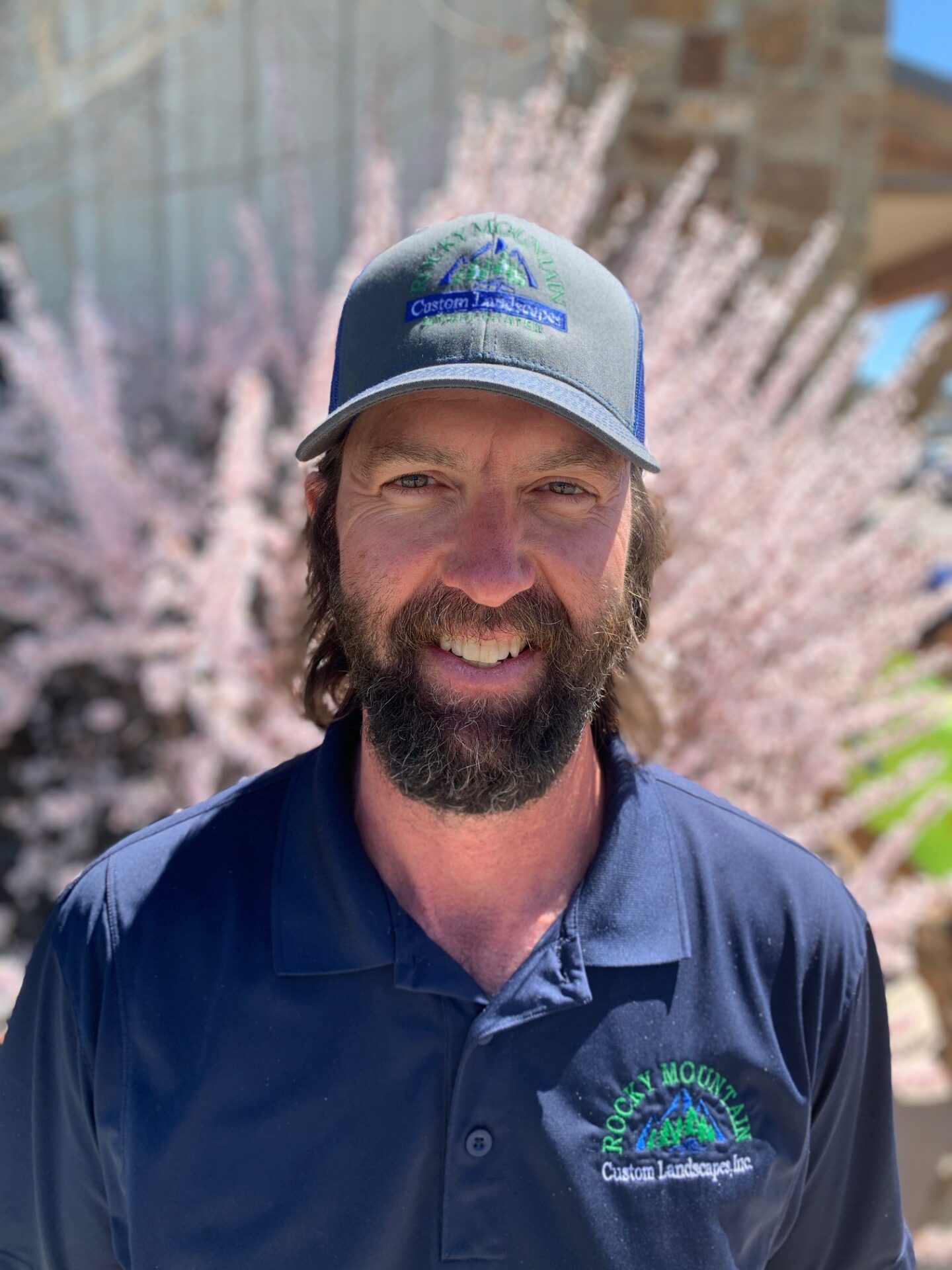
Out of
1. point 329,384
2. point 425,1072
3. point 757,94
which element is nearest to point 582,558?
point 425,1072

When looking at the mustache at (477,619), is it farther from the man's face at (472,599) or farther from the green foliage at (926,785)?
the green foliage at (926,785)

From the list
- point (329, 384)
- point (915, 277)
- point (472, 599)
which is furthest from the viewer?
point (915, 277)

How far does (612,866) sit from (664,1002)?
172 millimetres

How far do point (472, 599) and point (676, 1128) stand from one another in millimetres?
630

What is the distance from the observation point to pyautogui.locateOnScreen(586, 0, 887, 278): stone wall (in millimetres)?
4266

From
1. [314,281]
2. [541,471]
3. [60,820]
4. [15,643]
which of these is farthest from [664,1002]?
[314,281]

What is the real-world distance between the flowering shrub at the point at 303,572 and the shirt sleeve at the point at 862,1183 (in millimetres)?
981

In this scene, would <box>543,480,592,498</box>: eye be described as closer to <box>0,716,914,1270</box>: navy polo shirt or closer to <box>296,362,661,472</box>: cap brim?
<box>296,362,661,472</box>: cap brim

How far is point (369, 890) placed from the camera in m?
1.28

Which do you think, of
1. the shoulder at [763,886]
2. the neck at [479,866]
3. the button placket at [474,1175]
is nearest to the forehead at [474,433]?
the neck at [479,866]

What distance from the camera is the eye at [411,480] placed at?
4.34ft

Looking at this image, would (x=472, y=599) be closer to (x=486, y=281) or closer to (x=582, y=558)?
(x=582, y=558)

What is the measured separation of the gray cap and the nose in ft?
→ 0.46

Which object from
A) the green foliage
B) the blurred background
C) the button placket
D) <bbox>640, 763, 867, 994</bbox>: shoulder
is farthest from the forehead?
the green foliage
